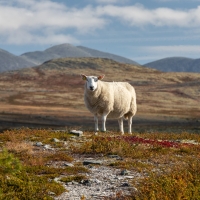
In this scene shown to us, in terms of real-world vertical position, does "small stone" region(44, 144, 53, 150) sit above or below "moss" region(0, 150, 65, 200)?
below

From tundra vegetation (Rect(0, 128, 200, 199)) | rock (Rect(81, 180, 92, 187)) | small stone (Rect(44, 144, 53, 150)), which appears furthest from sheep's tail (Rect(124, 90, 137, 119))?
rock (Rect(81, 180, 92, 187))

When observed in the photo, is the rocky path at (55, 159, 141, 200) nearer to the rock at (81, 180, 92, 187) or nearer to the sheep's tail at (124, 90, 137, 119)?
the rock at (81, 180, 92, 187)

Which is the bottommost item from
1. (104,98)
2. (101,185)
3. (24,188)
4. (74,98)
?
(74,98)

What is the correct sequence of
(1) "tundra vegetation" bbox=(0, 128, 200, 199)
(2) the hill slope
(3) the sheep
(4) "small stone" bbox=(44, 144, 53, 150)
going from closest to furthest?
(1) "tundra vegetation" bbox=(0, 128, 200, 199), (4) "small stone" bbox=(44, 144, 53, 150), (3) the sheep, (2) the hill slope

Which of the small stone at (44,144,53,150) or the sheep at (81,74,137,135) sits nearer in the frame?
the small stone at (44,144,53,150)

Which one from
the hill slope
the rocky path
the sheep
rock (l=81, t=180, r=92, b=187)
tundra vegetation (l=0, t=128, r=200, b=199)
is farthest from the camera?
the hill slope

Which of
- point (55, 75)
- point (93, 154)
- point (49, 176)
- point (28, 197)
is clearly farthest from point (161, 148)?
point (55, 75)

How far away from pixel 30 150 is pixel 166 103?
100m

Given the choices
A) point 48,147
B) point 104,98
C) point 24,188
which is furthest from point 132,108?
point 24,188

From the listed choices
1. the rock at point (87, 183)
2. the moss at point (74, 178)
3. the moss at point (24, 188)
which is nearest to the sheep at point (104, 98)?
the moss at point (74, 178)

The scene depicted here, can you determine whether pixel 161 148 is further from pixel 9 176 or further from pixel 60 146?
pixel 9 176

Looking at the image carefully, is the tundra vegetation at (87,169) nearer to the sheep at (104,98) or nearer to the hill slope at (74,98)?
the sheep at (104,98)

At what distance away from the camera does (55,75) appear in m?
186

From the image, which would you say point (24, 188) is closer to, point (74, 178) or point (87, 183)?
point (87, 183)
